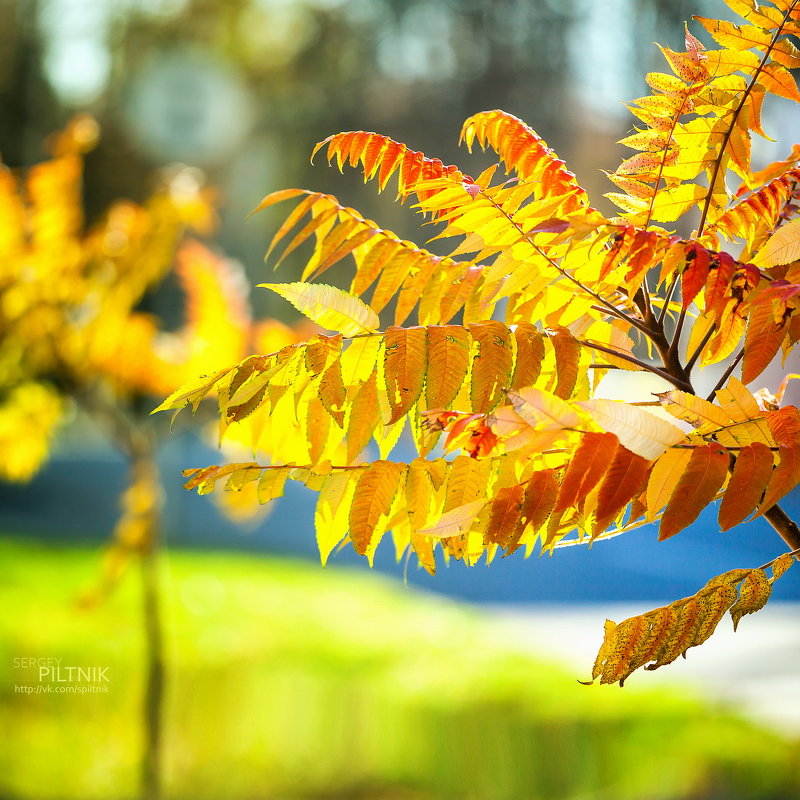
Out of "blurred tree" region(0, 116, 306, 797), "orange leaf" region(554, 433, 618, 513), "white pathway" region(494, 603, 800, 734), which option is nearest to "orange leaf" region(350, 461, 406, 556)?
"orange leaf" region(554, 433, 618, 513)

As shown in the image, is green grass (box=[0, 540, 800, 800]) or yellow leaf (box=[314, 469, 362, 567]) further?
green grass (box=[0, 540, 800, 800])

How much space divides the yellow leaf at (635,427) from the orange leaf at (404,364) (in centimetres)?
11

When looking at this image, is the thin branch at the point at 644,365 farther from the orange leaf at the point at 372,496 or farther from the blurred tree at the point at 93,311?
the blurred tree at the point at 93,311

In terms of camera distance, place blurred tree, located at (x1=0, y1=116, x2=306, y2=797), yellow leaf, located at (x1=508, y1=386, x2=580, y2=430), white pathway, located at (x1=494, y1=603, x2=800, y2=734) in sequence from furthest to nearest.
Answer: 1. white pathway, located at (x1=494, y1=603, x2=800, y2=734)
2. blurred tree, located at (x1=0, y1=116, x2=306, y2=797)
3. yellow leaf, located at (x1=508, y1=386, x2=580, y2=430)

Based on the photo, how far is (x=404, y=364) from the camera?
0.53 m

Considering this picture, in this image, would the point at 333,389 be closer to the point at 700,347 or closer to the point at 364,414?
the point at 364,414

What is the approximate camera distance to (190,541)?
104 inches

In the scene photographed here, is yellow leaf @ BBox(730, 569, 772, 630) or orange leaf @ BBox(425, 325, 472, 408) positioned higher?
orange leaf @ BBox(425, 325, 472, 408)

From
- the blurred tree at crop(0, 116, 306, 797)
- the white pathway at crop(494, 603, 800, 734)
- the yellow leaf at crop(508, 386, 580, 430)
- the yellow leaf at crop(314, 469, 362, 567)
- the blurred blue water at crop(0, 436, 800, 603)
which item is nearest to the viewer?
the yellow leaf at crop(508, 386, 580, 430)

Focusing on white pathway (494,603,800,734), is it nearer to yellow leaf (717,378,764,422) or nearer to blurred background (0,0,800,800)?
blurred background (0,0,800,800)

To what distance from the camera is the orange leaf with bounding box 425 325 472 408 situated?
534 millimetres

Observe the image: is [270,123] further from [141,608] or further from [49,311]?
[141,608]

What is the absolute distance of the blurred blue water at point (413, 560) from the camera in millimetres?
1779

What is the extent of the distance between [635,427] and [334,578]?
2.04m
